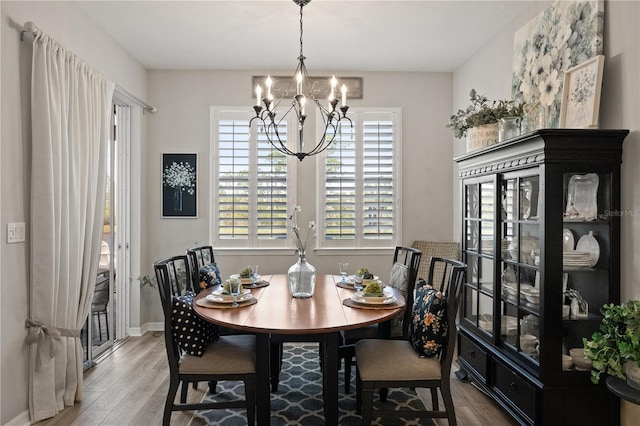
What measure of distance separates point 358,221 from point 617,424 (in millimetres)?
2713

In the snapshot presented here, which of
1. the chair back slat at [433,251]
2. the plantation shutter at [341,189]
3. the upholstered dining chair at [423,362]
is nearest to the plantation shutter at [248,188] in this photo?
the plantation shutter at [341,189]

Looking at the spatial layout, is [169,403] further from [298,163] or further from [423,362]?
[298,163]

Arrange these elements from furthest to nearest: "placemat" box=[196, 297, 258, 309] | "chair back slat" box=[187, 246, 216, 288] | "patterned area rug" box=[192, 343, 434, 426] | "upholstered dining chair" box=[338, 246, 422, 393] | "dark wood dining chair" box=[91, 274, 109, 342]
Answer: "dark wood dining chair" box=[91, 274, 109, 342]
"chair back slat" box=[187, 246, 216, 288]
"upholstered dining chair" box=[338, 246, 422, 393]
"patterned area rug" box=[192, 343, 434, 426]
"placemat" box=[196, 297, 258, 309]

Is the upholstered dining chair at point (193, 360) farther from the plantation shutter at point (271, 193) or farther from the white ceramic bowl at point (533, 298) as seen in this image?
the plantation shutter at point (271, 193)

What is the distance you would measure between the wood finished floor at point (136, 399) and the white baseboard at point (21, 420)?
0.30 feet

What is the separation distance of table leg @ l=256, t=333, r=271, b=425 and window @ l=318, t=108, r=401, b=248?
225cm

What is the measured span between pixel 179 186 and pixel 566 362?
12.2 feet

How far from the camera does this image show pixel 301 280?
105 inches

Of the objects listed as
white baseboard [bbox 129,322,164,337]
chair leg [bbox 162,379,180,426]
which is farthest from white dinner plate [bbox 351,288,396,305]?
white baseboard [bbox 129,322,164,337]

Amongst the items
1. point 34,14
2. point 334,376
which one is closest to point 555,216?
point 334,376

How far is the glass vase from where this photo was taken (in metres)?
2.65

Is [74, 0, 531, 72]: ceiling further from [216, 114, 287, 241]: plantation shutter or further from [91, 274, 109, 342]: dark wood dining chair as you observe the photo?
[91, 274, 109, 342]: dark wood dining chair

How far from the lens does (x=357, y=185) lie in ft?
14.2

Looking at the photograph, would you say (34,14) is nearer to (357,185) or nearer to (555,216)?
(357,185)
